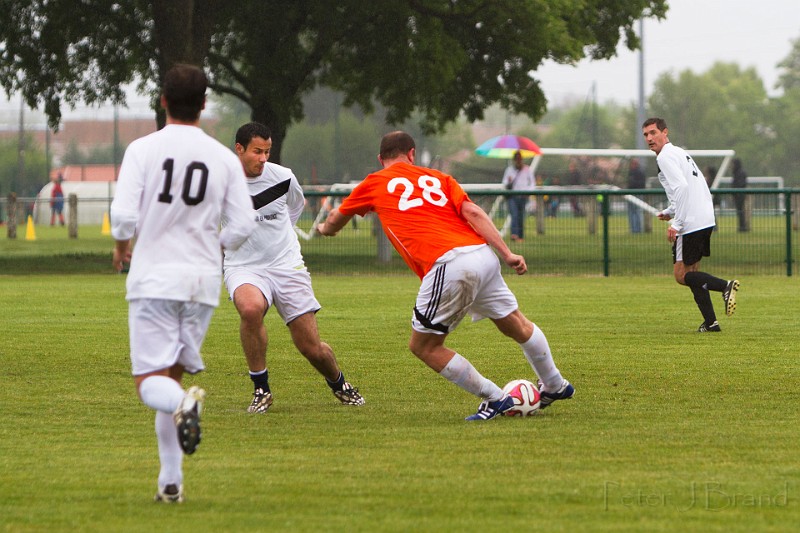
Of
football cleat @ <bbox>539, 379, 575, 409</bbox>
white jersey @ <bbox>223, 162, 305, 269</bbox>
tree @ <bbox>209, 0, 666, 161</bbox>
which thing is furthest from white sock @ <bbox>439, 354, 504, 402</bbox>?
tree @ <bbox>209, 0, 666, 161</bbox>

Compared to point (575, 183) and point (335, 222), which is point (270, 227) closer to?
point (335, 222)

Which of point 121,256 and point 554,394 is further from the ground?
point 121,256

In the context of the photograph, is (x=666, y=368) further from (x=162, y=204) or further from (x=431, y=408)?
(x=162, y=204)

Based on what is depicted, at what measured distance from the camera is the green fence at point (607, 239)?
20.8 meters

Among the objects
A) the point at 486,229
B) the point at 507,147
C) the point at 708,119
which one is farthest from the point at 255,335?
the point at 708,119

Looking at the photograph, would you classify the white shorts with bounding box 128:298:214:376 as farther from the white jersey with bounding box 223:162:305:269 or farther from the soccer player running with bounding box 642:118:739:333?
the soccer player running with bounding box 642:118:739:333

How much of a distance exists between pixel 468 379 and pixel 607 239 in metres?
14.1

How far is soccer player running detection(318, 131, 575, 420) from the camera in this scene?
748cm

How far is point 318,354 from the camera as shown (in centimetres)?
844

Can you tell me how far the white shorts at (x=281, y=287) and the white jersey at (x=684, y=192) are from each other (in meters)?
5.33

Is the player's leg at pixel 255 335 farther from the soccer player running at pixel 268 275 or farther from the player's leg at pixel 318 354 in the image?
the player's leg at pixel 318 354

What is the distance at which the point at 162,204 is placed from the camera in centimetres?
538

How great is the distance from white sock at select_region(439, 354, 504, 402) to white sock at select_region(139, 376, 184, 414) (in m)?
2.61


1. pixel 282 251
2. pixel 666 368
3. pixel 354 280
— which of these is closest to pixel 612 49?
pixel 354 280
